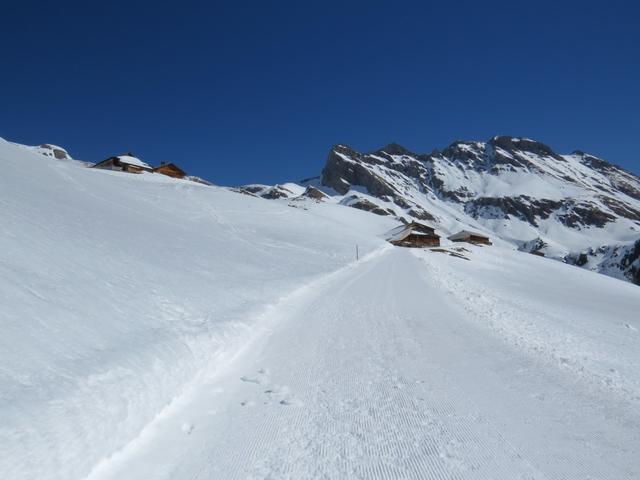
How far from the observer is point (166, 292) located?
321 inches

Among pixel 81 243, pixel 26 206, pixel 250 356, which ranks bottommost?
pixel 250 356

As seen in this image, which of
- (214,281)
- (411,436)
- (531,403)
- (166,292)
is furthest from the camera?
(214,281)

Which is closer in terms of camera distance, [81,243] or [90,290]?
[90,290]

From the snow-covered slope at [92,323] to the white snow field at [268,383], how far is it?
2cm

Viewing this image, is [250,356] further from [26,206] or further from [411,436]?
[26,206]

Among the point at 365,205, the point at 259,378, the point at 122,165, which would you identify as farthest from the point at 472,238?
the point at 365,205

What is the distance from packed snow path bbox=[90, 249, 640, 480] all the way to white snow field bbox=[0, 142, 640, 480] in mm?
20

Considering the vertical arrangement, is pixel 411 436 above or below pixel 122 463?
above

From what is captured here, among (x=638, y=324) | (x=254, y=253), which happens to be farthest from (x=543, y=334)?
(x=254, y=253)

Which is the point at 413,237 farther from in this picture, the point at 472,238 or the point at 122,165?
the point at 122,165

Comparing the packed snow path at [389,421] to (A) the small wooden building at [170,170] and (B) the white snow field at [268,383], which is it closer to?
(B) the white snow field at [268,383]

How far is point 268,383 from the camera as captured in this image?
16.1 ft

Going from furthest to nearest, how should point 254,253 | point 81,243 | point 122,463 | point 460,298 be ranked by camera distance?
point 254,253 → point 460,298 → point 81,243 → point 122,463

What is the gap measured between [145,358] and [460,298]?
11087mm
